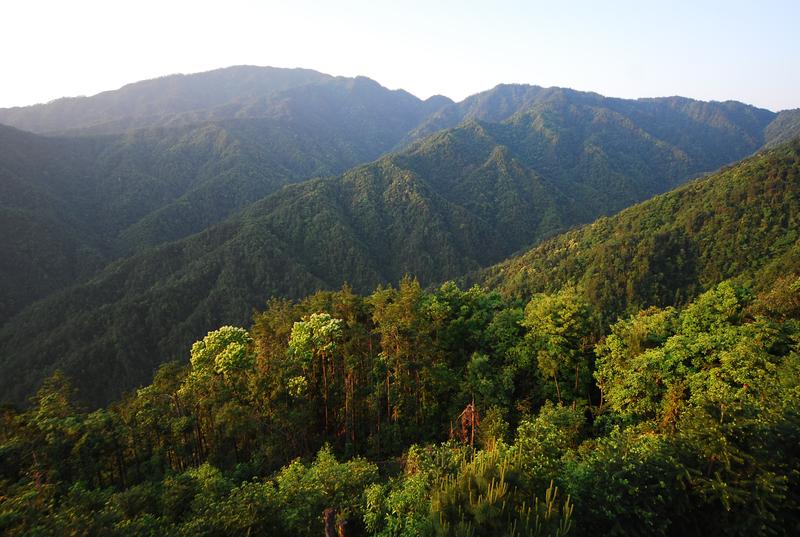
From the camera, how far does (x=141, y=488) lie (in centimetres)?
1619

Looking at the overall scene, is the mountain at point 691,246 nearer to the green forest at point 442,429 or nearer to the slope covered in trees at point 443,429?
the green forest at point 442,429

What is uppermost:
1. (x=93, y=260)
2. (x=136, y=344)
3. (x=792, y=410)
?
(x=792, y=410)

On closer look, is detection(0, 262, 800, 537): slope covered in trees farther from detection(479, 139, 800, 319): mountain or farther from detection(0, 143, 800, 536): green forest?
detection(479, 139, 800, 319): mountain

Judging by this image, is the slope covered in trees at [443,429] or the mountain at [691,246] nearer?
the slope covered in trees at [443,429]

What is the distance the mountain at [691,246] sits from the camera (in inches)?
3979

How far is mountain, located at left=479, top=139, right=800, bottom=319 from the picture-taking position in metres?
101

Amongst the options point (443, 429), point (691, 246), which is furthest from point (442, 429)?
point (691, 246)

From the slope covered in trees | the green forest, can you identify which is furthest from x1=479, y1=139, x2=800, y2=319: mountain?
the slope covered in trees

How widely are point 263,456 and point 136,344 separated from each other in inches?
4595

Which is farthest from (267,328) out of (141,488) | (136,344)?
(136,344)

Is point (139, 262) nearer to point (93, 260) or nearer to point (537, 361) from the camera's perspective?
point (93, 260)

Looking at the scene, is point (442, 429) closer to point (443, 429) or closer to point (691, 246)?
point (443, 429)

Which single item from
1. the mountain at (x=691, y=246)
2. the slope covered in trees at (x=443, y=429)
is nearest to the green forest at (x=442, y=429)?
the slope covered in trees at (x=443, y=429)

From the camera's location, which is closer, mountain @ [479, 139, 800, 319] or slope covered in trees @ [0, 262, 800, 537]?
slope covered in trees @ [0, 262, 800, 537]
